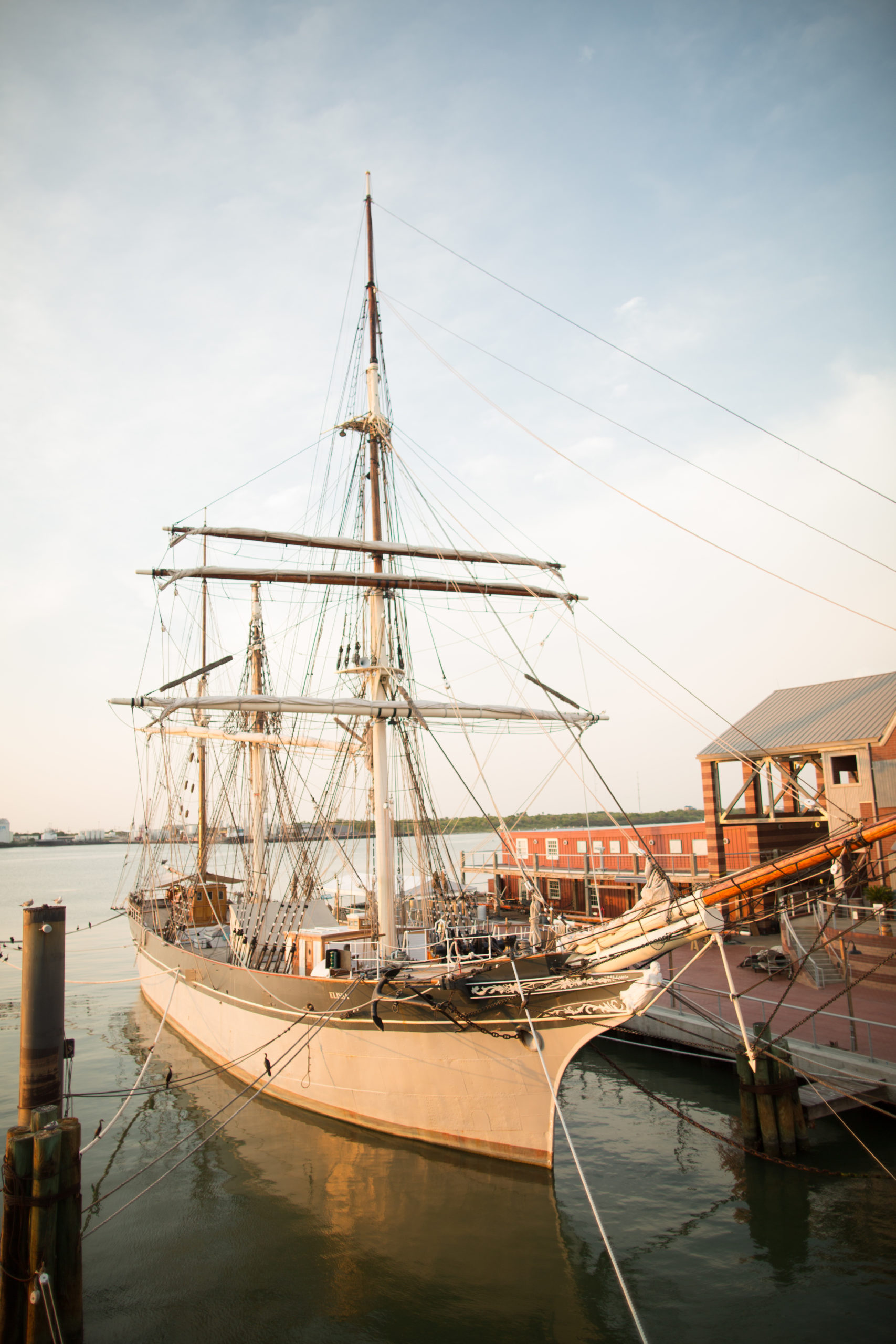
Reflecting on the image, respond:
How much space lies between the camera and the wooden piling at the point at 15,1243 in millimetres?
7613

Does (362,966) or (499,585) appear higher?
(499,585)

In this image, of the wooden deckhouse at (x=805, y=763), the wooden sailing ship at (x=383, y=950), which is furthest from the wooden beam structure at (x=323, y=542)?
the wooden deckhouse at (x=805, y=763)

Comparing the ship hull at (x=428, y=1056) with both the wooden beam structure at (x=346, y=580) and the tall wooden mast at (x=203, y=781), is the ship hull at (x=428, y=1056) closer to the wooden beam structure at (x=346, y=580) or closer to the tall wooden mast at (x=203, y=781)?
the wooden beam structure at (x=346, y=580)

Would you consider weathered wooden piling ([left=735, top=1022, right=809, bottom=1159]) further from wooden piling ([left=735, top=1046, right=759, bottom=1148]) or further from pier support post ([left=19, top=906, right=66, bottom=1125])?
pier support post ([left=19, top=906, right=66, bottom=1125])

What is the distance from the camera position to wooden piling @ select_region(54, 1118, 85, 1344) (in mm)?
7680

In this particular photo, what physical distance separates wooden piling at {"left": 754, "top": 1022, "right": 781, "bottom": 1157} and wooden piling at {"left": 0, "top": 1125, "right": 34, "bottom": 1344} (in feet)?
33.4

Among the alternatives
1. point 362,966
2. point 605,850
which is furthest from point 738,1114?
point 605,850

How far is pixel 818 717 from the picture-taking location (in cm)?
2423

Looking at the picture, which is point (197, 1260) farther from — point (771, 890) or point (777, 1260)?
point (771, 890)

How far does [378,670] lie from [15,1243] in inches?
451

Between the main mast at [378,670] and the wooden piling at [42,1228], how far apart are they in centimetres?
710

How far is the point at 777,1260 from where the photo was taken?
364 inches

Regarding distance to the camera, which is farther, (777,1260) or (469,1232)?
(469,1232)

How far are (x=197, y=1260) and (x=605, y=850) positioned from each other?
1095 inches
